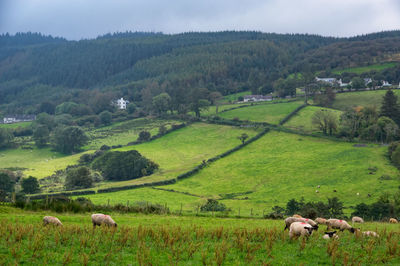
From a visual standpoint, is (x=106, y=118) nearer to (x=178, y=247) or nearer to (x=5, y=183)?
(x=5, y=183)

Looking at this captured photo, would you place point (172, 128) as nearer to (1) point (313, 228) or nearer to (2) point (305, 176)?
(2) point (305, 176)

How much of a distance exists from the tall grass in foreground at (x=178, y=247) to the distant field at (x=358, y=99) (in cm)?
12154

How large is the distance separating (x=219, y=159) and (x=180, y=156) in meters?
12.5

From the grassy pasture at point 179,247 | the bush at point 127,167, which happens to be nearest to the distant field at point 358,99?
the bush at point 127,167

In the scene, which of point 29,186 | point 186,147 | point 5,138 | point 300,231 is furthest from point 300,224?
point 5,138

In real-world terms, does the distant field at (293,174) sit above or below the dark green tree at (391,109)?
below

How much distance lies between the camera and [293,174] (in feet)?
253

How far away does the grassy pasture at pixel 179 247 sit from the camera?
1800 centimetres

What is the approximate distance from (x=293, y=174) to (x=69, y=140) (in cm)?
7580

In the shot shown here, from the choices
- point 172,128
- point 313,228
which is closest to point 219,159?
point 172,128

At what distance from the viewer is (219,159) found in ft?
304

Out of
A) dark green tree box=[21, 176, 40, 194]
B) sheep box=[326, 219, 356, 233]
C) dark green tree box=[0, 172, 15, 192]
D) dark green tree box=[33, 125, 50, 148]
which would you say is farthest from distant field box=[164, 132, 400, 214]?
dark green tree box=[33, 125, 50, 148]

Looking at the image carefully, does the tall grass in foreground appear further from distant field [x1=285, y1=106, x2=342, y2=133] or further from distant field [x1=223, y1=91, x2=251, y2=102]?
distant field [x1=223, y1=91, x2=251, y2=102]

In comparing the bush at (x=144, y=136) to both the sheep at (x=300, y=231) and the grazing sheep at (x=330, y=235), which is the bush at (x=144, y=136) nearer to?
the sheep at (x=300, y=231)
